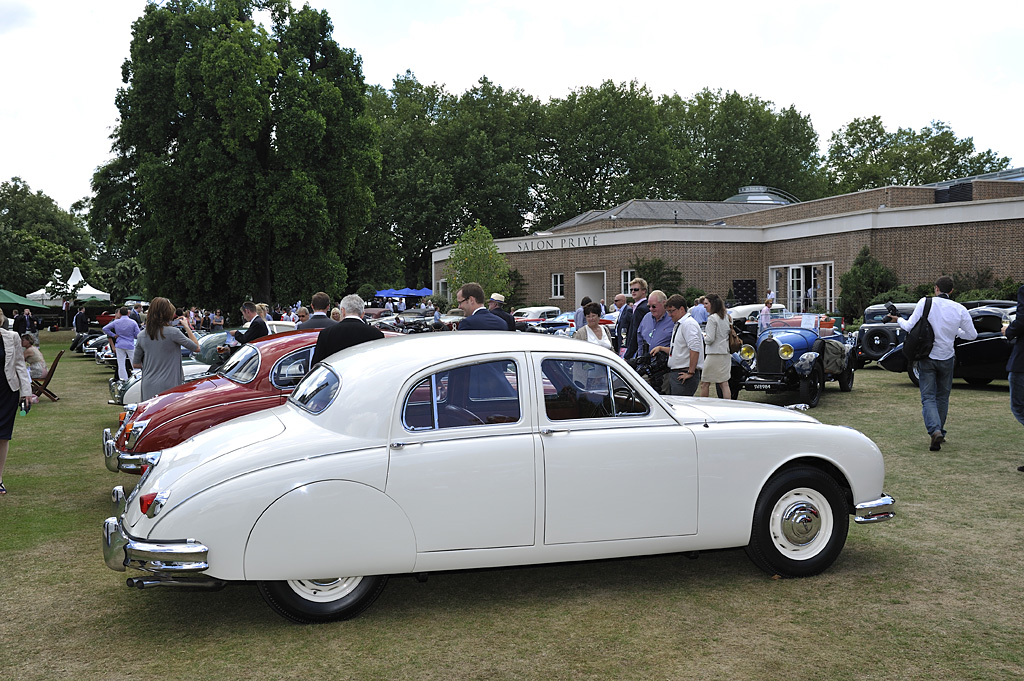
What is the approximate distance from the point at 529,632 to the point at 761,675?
4.17 feet

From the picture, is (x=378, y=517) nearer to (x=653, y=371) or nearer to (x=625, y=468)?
(x=625, y=468)

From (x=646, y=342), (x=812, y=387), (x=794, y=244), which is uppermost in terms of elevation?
(x=794, y=244)

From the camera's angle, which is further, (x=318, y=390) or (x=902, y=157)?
(x=902, y=157)

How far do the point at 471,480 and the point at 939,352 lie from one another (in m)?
6.98

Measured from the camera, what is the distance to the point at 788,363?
14141 millimetres

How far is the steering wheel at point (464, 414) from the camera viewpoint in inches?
193

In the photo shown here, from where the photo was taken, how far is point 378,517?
4.62 meters

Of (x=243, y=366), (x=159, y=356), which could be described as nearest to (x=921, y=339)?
(x=243, y=366)

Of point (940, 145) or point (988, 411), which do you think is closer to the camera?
point (988, 411)

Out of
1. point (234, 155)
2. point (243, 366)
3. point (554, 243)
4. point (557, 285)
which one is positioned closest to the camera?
point (243, 366)

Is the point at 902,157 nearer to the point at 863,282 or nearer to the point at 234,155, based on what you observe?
the point at 863,282

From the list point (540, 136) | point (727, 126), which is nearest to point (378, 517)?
point (540, 136)

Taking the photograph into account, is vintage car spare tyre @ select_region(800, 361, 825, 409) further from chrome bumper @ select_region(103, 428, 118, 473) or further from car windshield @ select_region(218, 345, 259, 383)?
chrome bumper @ select_region(103, 428, 118, 473)

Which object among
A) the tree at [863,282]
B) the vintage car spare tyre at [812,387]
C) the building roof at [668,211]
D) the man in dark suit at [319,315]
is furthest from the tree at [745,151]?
the man in dark suit at [319,315]
